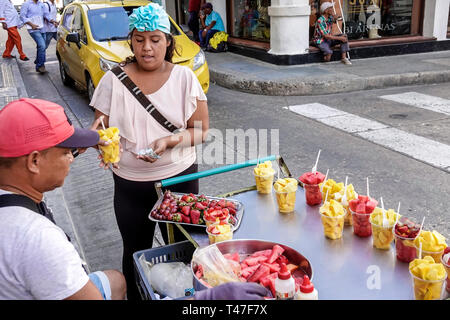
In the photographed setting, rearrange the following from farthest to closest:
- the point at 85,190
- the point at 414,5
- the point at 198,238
→ the point at 414,5, the point at 85,190, the point at 198,238

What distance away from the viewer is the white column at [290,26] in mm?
11016

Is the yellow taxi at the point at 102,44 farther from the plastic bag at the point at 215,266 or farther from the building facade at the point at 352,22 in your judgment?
the plastic bag at the point at 215,266

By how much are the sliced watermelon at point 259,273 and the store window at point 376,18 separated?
423 inches

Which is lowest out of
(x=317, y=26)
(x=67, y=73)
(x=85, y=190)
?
(x=85, y=190)

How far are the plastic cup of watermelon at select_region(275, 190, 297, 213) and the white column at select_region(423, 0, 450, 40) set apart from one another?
37.1 ft

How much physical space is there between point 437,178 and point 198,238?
3623mm

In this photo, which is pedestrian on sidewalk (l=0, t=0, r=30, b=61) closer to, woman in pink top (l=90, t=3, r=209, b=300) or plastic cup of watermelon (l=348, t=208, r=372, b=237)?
woman in pink top (l=90, t=3, r=209, b=300)

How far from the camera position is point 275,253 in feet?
7.38

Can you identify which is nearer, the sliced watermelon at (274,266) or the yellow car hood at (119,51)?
the sliced watermelon at (274,266)

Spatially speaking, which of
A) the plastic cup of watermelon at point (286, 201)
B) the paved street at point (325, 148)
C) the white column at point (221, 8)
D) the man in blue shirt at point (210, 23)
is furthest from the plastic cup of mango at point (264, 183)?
the white column at point (221, 8)

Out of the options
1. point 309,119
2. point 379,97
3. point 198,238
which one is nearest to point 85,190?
point 198,238

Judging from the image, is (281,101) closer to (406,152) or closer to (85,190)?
(406,152)

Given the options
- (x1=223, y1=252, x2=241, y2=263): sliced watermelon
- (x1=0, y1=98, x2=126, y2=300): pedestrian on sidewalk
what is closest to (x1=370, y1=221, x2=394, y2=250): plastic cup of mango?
(x1=223, y1=252, x2=241, y2=263): sliced watermelon

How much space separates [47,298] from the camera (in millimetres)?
1707
